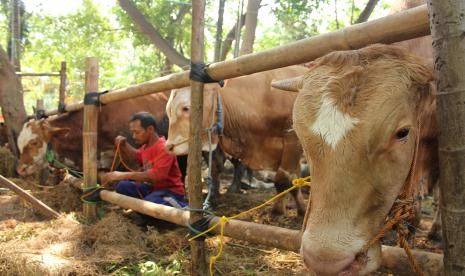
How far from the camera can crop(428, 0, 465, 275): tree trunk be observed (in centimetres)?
161

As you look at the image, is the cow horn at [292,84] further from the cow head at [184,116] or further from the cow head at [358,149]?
the cow head at [184,116]

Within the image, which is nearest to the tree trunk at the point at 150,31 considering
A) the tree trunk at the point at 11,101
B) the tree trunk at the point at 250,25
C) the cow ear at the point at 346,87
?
the tree trunk at the point at 250,25

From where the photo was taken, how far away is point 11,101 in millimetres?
8789

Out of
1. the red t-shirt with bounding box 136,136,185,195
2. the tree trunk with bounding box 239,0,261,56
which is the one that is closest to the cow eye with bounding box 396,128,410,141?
the red t-shirt with bounding box 136,136,185,195

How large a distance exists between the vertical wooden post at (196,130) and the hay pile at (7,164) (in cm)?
635

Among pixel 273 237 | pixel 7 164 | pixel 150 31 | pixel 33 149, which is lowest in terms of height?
pixel 7 164

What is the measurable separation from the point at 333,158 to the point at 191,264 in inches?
73.7

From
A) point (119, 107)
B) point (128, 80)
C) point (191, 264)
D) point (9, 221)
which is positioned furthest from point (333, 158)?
point (128, 80)

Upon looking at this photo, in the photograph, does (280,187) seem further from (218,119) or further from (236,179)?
(236,179)

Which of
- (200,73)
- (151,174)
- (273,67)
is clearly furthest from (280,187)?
(273,67)

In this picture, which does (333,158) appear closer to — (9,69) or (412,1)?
(412,1)

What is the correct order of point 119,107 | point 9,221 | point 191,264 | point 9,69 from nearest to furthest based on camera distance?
point 191,264, point 9,221, point 119,107, point 9,69

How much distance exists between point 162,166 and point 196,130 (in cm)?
169

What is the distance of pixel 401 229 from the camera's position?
1.89 meters
